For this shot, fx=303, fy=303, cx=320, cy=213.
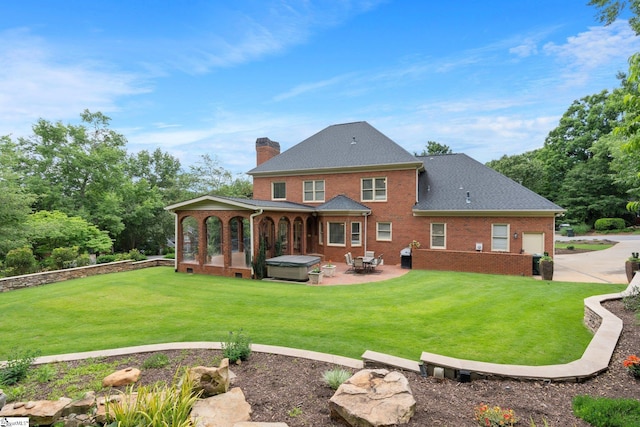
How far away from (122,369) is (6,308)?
861 centimetres

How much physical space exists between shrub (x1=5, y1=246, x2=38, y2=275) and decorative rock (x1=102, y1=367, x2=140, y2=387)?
50.3ft

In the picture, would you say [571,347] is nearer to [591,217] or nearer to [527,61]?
[527,61]

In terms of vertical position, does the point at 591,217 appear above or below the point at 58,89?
below

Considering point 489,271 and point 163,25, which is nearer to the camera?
point 163,25

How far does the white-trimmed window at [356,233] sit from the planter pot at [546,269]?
886 cm

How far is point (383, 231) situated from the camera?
18.3 m

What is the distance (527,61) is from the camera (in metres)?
14.7


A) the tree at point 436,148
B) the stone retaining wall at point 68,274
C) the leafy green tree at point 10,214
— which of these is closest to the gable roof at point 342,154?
the stone retaining wall at point 68,274

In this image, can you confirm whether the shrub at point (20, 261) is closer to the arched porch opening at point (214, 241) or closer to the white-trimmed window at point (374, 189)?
the arched porch opening at point (214, 241)

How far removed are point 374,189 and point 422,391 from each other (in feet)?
49.1

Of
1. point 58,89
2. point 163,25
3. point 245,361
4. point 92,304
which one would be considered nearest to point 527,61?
point 163,25

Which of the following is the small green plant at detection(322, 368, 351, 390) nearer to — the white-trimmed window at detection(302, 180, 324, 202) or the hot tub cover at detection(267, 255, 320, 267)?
the hot tub cover at detection(267, 255, 320, 267)

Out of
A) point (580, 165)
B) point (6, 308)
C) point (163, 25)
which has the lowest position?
point (6, 308)

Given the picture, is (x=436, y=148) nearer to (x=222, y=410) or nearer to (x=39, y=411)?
(x=222, y=410)
